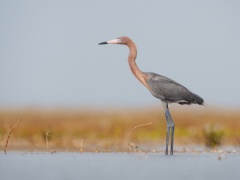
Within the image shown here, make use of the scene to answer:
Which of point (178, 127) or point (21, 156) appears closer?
point (21, 156)

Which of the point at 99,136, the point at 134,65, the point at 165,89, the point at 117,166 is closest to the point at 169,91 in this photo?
the point at 165,89

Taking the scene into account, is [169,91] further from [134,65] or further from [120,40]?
[120,40]

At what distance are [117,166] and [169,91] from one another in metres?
2.74

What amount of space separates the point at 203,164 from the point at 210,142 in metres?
4.98

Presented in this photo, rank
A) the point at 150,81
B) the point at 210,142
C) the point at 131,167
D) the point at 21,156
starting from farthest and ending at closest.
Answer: the point at 210,142 < the point at 150,81 < the point at 21,156 < the point at 131,167

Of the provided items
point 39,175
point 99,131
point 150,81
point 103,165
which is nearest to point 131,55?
point 150,81

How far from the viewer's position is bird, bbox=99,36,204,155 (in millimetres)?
14172

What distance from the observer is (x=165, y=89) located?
14.1 m

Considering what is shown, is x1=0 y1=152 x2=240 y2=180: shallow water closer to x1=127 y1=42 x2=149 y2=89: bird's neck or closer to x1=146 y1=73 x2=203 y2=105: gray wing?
x1=146 y1=73 x2=203 y2=105: gray wing

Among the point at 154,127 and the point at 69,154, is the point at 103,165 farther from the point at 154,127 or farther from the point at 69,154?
the point at 154,127

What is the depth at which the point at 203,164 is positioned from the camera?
12.2 metres

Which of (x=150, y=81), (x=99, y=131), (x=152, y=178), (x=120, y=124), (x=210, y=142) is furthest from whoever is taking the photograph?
(x=120, y=124)

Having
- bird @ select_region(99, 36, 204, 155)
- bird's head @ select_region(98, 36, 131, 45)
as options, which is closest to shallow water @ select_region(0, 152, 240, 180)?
bird @ select_region(99, 36, 204, 155)

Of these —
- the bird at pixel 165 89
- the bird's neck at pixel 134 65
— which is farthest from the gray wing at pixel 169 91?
the bird's neck at pixel 134 65
